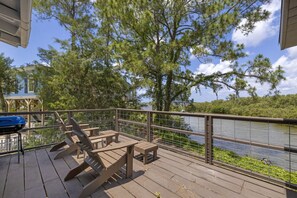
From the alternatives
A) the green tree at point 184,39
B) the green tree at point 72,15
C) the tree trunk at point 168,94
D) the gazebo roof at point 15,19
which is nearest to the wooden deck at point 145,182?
the gazebo roof at point 15,19

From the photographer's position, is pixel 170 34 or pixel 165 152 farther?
pixel 170 34

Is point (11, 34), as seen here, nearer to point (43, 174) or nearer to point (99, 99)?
point (43, 174)

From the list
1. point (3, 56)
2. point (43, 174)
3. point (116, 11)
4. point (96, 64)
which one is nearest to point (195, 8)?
point (116, 11)

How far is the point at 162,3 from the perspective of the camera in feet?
23.6

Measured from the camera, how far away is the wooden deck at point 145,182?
2186 mm

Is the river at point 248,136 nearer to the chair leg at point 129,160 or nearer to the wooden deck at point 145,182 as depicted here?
the wooden deck at point 145,182

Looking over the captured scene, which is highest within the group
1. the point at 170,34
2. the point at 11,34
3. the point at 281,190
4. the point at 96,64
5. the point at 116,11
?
the point at 116,11

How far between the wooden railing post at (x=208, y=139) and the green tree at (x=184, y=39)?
347 cm

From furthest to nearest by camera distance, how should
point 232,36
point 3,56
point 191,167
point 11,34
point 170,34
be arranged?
1. point 3,56
2. point 170,34
3. point 232,36
4. point 191,167
5. point 11,34

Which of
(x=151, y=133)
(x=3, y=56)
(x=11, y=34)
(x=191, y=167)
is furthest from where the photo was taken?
(x=3, y=56)

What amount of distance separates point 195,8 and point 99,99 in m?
6.64

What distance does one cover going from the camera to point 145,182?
2475mm

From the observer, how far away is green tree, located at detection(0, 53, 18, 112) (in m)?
10.5

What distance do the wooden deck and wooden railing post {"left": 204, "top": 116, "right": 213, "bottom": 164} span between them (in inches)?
6.5
